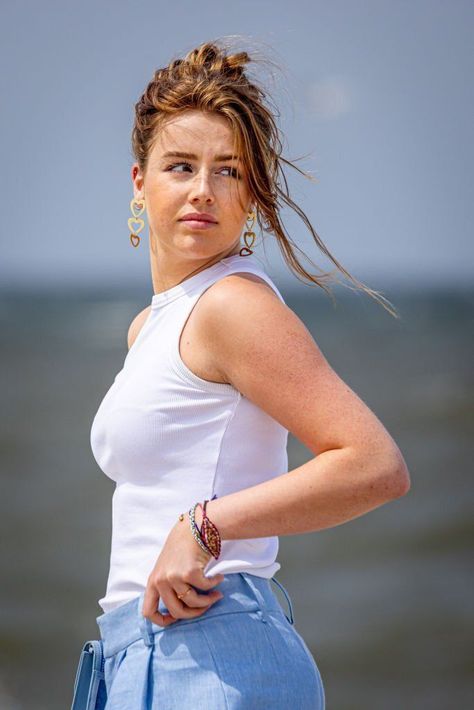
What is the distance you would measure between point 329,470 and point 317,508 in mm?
49

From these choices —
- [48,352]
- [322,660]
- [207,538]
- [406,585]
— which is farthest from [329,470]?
[48,352]

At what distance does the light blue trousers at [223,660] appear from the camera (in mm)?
1270

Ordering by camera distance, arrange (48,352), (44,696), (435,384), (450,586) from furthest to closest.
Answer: (48,352) → (435,384) → (450,586) → (44,696)

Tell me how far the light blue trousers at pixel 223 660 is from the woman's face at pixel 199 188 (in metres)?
0.43

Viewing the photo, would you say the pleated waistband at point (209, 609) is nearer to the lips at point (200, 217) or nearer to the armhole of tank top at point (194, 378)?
the armhole of tank top at point (194, 378)

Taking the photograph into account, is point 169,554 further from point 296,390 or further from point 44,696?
point 44,696

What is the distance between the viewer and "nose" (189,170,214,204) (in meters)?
1.43

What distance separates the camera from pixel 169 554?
1.29 m

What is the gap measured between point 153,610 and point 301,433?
0.27 meters

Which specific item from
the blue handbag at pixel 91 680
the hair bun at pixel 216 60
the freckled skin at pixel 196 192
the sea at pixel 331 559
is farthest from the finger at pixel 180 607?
the hair bun at pixel 216 60

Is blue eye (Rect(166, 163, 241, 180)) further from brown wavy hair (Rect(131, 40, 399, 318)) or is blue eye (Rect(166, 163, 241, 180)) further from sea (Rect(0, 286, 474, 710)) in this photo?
sea (Rect(0, 286, 474, 710))

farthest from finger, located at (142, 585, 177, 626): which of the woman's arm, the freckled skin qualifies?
the freckled skin

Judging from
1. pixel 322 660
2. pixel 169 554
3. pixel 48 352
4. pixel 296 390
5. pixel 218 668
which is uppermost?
pixel 48 352

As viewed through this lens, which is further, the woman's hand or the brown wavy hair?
the brown wavy hair
